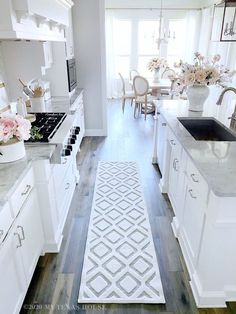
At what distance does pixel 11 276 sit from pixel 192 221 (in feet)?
4.12

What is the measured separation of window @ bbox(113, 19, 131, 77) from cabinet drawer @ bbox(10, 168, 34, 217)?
22.1 feet

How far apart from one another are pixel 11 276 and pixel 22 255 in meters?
0.17

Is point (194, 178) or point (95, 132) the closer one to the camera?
point (194, 178)

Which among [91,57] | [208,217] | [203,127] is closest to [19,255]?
[208,217]

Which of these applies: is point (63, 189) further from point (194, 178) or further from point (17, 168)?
point (194, 178)

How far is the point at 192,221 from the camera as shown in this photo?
185 centimetres

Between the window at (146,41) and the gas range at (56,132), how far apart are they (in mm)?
5590

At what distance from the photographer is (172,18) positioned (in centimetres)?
714

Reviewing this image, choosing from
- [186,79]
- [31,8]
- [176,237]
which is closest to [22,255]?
[176,237]

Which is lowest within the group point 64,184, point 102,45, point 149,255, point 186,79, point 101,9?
point 149,255

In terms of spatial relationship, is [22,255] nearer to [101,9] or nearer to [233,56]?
[101,9]

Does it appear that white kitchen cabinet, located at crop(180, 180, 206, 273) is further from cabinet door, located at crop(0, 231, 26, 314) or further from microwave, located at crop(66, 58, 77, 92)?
microwave, located at crop(66, 58, 77, 92)

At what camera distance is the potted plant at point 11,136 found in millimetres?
1591

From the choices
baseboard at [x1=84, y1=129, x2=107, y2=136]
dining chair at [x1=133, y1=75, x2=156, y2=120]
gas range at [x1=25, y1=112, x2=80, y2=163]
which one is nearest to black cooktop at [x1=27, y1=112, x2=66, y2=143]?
gas range at [x1=25, y1=112, x2=80, y2=163]
